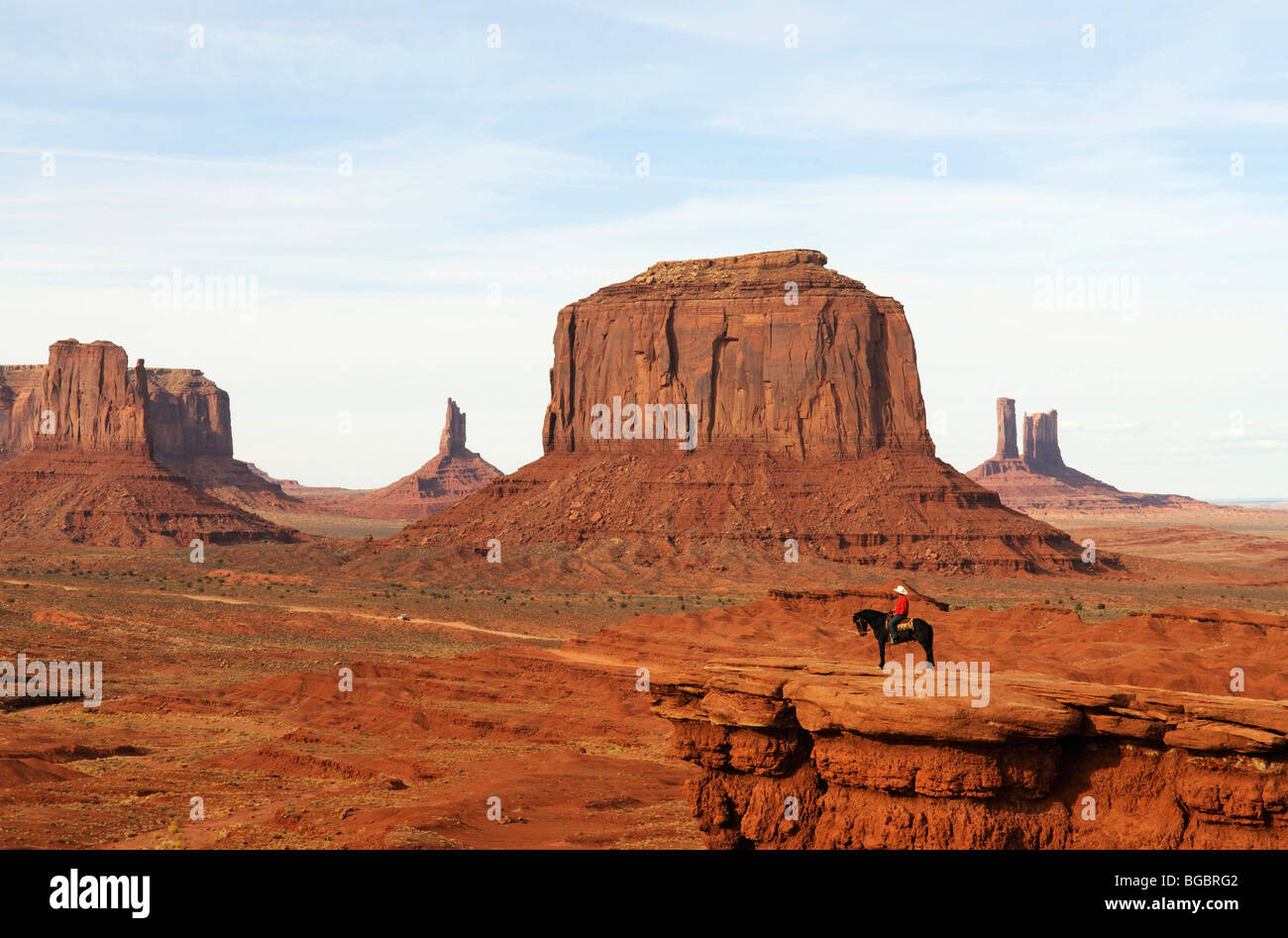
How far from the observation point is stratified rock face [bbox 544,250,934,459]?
334 feet

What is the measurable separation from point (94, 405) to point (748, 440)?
74.5 metres

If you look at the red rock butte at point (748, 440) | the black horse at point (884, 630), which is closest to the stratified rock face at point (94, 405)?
the red rock butte at point (748, 440)

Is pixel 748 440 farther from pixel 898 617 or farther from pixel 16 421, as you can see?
pixel 16 421

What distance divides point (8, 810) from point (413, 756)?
27.4 feet

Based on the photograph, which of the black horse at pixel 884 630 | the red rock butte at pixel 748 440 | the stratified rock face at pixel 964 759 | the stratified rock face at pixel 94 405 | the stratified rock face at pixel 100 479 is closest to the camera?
the stratified rock face at pixel 964 759

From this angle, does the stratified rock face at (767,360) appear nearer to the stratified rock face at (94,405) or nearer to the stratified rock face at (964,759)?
the stratified rock face at (94,405)

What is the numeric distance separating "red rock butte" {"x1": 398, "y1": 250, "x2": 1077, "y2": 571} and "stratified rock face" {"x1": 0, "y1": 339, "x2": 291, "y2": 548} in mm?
28249

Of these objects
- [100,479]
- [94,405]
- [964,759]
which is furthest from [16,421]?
[964,759]

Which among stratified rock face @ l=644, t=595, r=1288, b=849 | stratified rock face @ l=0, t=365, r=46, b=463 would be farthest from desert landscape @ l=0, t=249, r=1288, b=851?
stratified rock face @ l=0, t=365, r=46, b=463

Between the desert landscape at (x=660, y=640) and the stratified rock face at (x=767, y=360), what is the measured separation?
0.28 metres

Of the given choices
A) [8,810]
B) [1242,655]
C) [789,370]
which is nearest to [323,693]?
[8,810]

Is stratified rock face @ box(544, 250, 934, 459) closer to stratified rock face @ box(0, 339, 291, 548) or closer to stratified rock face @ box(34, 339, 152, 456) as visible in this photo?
stratified rock face @ box(0, 339, 291, 548)

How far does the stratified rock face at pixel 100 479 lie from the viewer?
375 feet

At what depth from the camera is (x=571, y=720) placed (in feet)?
101
